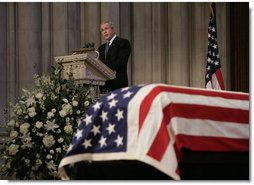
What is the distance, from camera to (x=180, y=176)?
14.6ft

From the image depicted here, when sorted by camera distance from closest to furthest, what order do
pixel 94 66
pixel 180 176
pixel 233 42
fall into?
pixel 180 176 → pixel 94 66 → pixel 233 42

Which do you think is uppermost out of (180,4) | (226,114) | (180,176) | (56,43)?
(180,4)

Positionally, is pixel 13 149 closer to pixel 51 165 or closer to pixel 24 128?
pixel 24 128

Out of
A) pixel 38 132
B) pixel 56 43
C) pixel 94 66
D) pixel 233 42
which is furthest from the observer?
pixel 233 42

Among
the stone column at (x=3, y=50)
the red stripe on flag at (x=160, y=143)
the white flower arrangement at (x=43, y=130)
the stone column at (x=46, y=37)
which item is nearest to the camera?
the red stripe on flag at (x=160, y=143)

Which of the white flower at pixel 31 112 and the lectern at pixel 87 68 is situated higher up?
the lectern at pixel 87 68

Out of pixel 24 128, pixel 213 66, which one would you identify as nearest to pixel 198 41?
pixel 213 66

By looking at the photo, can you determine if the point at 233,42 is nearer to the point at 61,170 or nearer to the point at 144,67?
the point at 144,67

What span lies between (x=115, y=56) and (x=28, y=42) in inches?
80.7

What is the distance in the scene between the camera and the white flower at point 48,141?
238 inches

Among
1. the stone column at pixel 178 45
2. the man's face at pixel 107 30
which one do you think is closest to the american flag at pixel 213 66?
the stone column at pixel 178 45

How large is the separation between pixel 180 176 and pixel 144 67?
5.62 meters

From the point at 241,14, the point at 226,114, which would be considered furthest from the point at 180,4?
the point at 226,114

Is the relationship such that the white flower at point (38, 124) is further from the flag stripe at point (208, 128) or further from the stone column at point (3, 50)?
the stone column at point (3, 50)
